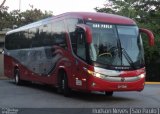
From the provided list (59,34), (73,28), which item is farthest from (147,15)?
(73,28)

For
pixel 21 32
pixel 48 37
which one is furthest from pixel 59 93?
pixel 21 32

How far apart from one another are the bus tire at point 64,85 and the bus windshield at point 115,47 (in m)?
2.34

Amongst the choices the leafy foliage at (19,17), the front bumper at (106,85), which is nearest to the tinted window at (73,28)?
the front bumper at (106,85)

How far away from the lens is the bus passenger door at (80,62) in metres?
16.9

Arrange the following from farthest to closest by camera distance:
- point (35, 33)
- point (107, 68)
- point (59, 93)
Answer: point (35, 33) < point (59, 93) < point (107, 68)

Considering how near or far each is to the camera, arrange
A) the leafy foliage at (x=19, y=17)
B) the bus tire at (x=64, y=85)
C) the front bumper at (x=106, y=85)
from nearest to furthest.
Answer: the front bumper at (x=106, y=85), the bus tire at (x=64, y=85), the leafy foliage at (x=19, y=17)

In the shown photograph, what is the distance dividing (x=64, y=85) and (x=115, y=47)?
2831 mm

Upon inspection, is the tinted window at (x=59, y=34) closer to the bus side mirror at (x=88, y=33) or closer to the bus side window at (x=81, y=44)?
the bus side window at (x=81, y=44)

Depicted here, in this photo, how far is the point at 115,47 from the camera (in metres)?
17.1

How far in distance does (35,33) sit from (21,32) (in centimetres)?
312

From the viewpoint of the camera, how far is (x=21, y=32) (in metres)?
26.3

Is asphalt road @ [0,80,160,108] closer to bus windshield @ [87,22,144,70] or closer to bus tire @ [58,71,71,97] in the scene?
bus tire @ [58,71,71,97]

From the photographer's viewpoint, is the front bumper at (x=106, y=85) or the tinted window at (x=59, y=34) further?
the tinted window at (x=59, y=34)

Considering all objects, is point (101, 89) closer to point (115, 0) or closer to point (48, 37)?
point (48, 37)
